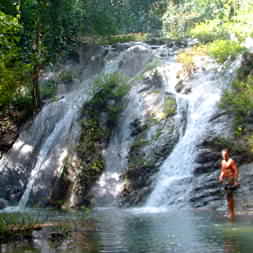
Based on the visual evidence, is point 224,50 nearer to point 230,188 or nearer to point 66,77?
point 230,188

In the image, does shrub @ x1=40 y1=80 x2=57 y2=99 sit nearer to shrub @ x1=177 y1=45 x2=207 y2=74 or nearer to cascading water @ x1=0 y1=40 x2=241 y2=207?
cascading water @ x1=0 y1=40 x2=241 y2=207

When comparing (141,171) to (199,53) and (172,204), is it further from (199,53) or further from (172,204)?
(199,53)

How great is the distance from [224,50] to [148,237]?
581 inches

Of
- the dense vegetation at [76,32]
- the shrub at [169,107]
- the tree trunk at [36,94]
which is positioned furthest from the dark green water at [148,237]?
the tree trunk at [36,94]

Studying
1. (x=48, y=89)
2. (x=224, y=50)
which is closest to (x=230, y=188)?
(x=224, y=50)

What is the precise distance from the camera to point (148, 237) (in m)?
8.75

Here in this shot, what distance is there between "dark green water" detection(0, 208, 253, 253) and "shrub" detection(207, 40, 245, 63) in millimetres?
11219

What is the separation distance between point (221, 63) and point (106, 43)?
483 inches

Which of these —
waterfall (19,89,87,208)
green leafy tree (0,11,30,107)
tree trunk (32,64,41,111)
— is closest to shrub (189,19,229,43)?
waterfall (19,89,87,208)

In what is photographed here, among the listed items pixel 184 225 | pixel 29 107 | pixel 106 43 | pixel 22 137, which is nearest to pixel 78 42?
pixel 106 43

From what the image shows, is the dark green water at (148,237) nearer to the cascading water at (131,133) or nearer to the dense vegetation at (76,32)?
the cascading water at (131,133)

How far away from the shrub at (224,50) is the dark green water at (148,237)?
1122 cm

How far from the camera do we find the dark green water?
746 cm

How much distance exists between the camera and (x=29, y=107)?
2664 centimetres
